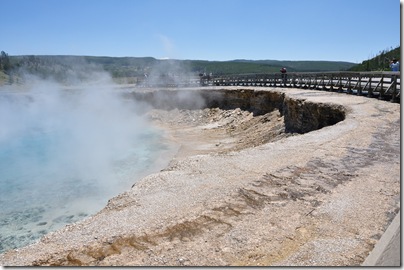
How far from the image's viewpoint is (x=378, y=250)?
327 cm

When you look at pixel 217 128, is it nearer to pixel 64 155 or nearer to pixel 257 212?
pixel 64 155

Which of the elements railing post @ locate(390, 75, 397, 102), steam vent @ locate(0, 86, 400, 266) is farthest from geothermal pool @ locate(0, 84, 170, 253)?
railing post @ locate(390, 75, 397, 102)

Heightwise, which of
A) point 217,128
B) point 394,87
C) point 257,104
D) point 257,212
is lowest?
point 217,128

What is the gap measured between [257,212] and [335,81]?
18.8 metres

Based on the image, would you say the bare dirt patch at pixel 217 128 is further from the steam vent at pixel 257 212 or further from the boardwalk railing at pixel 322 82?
the steam vent at pixel 257 212

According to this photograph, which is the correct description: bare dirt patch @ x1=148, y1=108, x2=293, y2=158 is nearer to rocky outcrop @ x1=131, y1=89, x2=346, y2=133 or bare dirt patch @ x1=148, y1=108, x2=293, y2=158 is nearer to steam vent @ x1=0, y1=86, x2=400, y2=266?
rocky outcrop @ x1=131, y1=89, x2=346, y2=133

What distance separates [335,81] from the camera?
71.1 ft

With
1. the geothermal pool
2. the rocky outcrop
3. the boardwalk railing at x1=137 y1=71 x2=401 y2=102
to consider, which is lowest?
the geothermal pool

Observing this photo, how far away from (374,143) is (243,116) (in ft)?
51.7

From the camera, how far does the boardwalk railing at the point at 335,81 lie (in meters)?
14.5

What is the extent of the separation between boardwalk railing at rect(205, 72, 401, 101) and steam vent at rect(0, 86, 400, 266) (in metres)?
5.99

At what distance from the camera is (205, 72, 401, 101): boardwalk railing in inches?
572

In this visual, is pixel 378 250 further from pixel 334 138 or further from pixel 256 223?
pixel 334 138

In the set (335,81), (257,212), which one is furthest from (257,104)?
(257,212)
